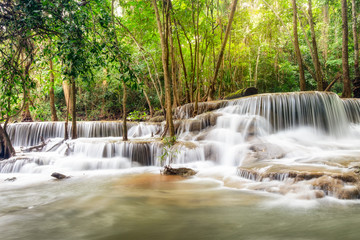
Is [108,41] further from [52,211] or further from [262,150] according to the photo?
[262,150]

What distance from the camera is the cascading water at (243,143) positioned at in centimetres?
601

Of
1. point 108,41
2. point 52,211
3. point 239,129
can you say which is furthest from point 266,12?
point 52,211

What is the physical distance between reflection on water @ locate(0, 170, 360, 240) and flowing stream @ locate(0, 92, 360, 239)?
0.01m

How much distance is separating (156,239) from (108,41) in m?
2.19

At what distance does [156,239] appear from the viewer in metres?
2.17

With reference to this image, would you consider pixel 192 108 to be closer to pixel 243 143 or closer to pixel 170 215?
pixel 243 143

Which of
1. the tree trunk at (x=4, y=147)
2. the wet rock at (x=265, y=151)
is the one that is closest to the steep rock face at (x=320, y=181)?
the wet rock at (x=265, y=151)

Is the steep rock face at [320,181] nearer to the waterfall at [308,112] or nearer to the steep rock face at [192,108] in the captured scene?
the waterfall at [308,112]

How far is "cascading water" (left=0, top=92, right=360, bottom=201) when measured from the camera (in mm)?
6008

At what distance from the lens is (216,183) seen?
4676 mm

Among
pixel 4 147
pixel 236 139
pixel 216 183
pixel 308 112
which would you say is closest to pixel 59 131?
pixel 4 147

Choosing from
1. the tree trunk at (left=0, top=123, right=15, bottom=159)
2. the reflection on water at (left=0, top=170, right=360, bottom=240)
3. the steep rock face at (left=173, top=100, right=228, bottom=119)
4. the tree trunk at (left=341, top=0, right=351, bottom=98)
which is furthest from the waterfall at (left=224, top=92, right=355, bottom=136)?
the tree trunk at (left=0, top=123, right=15, bottom=159)

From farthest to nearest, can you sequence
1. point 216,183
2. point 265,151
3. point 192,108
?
point 192,108 → point 265,151 → point 216,183

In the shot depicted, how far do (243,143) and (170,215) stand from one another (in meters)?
5.00
